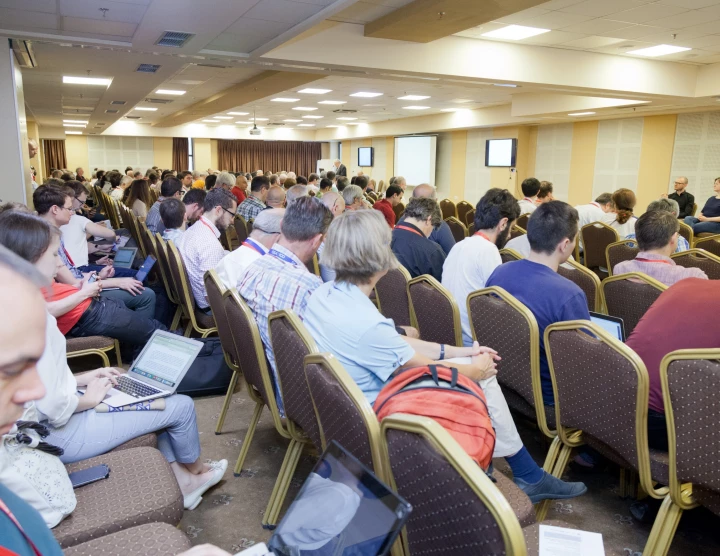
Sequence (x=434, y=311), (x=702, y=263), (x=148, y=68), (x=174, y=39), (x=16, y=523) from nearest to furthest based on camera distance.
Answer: (x=16, y=523) < (x=434, y=311) < (x=702, y=263) < (x=174, y=39) < (x=148, y=68)

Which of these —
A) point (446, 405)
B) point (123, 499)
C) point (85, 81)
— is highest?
point (85, 81)

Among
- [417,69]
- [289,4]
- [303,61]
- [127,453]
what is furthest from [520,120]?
[127,453]

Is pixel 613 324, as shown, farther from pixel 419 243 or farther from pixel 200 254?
pixel 200 254

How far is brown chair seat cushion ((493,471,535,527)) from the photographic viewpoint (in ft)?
5.12

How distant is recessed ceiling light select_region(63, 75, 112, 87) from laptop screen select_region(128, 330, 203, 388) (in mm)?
8068

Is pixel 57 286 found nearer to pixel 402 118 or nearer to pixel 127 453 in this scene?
pixel 127 453

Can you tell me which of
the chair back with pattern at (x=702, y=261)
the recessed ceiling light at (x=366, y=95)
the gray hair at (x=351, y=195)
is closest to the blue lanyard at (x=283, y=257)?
the chair back with pattern at (x=702, y=261)

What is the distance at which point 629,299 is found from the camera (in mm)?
2941

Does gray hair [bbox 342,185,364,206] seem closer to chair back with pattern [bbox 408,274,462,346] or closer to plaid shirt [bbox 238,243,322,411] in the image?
chair back with pattern [bbox 408,274,462,346]

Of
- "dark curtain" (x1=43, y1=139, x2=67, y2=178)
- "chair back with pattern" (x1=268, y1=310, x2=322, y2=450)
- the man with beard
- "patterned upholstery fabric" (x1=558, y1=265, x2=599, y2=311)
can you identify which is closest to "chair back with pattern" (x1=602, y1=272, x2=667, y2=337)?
"patterned upholstery fabric" (x1=558, y1=265, x2=599, y2=311)

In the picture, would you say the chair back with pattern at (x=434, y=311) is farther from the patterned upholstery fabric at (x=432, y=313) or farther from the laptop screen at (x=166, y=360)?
the laptop screen at (x=166, y=360)

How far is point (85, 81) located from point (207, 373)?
7.81 meters

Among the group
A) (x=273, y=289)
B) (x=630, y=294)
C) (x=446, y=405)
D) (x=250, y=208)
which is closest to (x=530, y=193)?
(x=250, y=208)

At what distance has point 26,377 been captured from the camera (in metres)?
0.65
